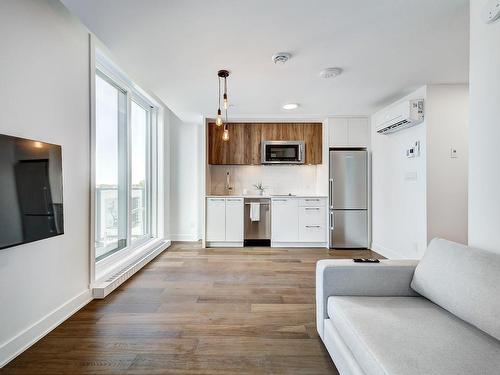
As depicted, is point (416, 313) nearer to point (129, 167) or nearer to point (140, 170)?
point (129, 167)

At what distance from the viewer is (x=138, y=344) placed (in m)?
1.82

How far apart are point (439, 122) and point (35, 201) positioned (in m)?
4.13

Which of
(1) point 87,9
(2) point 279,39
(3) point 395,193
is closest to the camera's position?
(1) point 87,9

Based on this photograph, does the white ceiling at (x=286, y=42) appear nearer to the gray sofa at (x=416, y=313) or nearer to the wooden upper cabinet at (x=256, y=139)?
the wooden upper cabinet at (x=256, y=139)

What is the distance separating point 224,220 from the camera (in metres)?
4.64

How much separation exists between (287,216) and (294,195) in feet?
1.43

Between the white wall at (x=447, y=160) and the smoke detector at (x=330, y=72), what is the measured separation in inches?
50.6

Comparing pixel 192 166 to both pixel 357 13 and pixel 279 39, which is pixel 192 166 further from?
pixel 357 13

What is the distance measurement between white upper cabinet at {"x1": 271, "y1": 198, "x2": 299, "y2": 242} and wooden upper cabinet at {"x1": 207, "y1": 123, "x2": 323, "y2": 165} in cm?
92

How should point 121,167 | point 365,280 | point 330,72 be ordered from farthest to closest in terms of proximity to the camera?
point 121,167, point 330,72, point 365,280

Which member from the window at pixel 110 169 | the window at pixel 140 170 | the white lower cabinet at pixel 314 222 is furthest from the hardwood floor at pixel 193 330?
the white lower cabinet at pixel 314 222

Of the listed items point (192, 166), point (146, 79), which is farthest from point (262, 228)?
point (146, 79)

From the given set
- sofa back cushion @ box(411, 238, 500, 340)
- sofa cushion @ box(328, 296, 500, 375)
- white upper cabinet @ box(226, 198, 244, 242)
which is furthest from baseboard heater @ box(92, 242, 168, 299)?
sofa back cushion @ box(411, 238, 500, 340)

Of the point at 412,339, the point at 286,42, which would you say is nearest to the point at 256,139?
the point at 286,42
